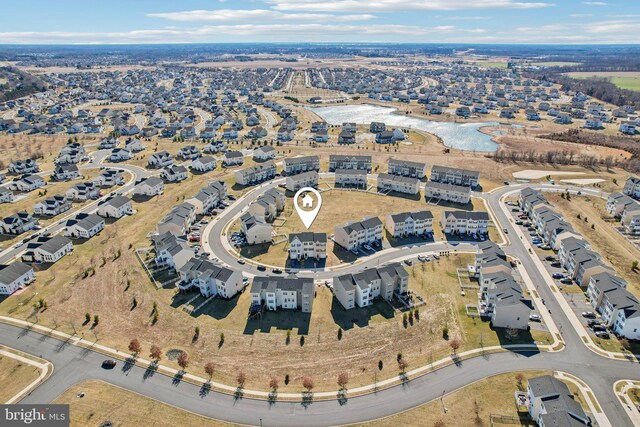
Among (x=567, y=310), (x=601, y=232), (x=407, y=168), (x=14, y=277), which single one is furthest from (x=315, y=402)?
(x=407, y=168)

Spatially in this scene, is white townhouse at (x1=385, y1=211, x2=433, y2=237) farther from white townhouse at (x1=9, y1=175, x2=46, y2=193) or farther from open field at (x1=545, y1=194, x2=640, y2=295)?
white townhouse at (x1=9, y1=175, x2=46, y2=193)

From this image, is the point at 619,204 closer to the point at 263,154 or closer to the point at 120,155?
the point at 263,154

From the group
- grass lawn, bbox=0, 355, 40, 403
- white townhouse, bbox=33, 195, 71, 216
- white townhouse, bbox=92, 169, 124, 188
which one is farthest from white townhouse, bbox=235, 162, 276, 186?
grass lawn, bbox=0, 355, 40, 403

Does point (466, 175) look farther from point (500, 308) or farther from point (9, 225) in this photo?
point (9, 225)

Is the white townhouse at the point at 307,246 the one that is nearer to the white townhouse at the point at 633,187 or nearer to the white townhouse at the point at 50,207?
the white townhouse at the point at 50,207

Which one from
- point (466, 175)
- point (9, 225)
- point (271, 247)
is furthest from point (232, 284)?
point (466, 175)

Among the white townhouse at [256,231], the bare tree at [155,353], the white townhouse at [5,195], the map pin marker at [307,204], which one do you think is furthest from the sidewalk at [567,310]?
the white townhouse at [5,195]
